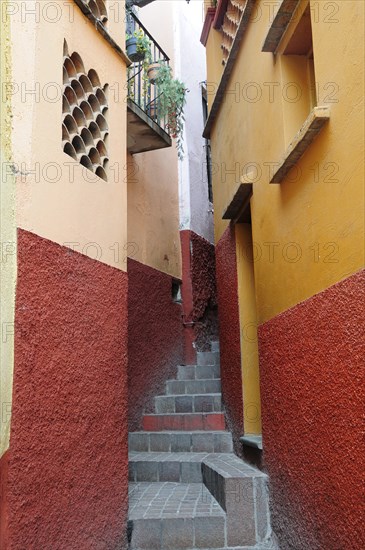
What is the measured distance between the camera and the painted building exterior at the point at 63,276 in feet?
10.4

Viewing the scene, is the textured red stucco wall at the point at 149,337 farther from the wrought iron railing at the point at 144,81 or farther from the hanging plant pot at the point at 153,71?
the hanging plant pot at the point at 153,71

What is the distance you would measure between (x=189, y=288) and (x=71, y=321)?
4866 millimetres

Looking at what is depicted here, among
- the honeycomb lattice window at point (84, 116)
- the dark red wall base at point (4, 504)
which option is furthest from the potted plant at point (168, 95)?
the dark red wall base at point (4, 504)

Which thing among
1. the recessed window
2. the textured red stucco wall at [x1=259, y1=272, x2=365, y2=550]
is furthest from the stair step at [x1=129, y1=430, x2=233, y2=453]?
the recessed window

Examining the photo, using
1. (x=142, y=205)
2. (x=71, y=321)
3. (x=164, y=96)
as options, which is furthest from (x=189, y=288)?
(x=71, y=321)

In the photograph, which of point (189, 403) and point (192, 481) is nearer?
point (192, 481)

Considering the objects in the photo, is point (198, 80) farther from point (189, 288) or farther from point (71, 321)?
point (71, 321)

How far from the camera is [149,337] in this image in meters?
7.18

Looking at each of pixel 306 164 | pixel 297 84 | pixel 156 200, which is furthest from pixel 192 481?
pixel 156 200

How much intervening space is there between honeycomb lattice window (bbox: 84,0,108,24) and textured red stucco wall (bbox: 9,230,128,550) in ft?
7.46

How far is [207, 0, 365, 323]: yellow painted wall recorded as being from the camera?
278 centimetres

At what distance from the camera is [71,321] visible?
12.4ft

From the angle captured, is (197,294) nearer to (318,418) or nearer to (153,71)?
(153,71)

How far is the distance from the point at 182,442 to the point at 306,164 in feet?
12.5
